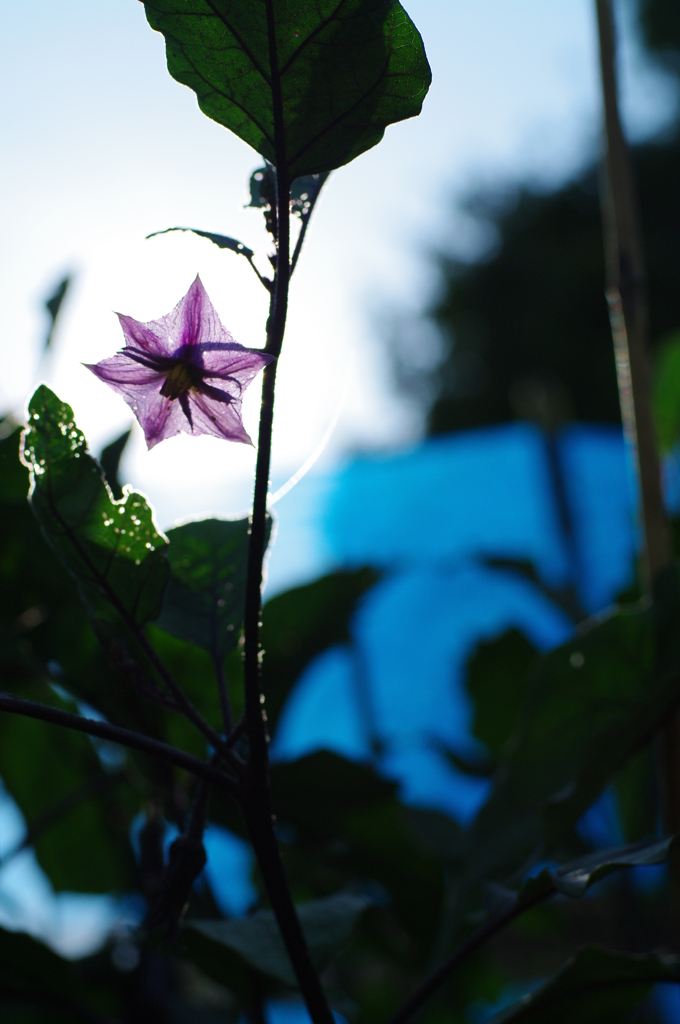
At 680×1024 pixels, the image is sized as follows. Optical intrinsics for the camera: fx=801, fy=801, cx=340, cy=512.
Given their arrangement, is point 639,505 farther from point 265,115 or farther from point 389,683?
point 389,683

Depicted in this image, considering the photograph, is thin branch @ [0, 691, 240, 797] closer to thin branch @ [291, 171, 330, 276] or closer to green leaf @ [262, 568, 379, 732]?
thin branch @ [291, 171, 330, 276]

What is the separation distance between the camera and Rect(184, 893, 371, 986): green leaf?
1.04ft

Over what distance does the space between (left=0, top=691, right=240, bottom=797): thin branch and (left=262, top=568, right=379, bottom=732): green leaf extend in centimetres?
30

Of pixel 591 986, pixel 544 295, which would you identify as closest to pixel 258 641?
pixel 591 986

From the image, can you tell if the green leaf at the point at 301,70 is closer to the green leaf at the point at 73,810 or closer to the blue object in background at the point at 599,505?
the green leaf at the point at 73,810

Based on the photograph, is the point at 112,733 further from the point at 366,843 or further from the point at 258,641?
the point at 366,843

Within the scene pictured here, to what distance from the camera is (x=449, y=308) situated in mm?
10273

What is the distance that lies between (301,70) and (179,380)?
0.10m

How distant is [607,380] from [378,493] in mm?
6981

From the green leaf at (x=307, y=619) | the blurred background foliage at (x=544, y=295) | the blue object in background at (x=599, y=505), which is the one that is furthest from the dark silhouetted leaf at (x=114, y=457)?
the blurred background foliage at (x=544, y=295)

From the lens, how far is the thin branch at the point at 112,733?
0.22 m

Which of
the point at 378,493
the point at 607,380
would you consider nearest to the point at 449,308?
the point at 607,380

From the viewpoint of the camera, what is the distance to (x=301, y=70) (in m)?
0.24

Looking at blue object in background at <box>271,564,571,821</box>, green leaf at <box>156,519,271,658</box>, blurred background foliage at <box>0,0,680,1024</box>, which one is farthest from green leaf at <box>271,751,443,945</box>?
blue object in background at <box>271,564,571,821</box>
